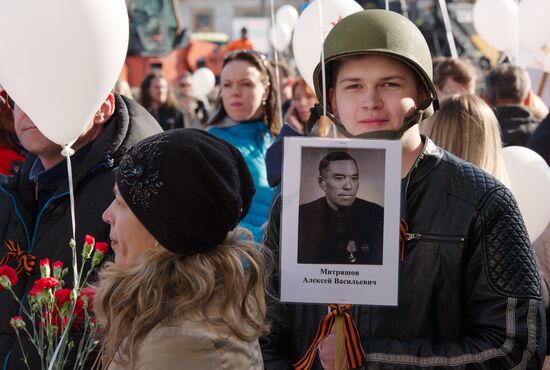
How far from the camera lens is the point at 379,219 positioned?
2170mm

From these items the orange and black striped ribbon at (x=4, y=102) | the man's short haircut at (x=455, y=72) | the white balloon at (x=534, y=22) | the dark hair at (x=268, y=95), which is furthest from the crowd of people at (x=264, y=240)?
the white balloon at (x=534, y=22)

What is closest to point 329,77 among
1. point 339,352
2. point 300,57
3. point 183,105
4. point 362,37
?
point 362,37

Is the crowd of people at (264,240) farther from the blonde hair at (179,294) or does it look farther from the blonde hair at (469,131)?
the blonde hair at (469,131)

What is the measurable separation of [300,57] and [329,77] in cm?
202

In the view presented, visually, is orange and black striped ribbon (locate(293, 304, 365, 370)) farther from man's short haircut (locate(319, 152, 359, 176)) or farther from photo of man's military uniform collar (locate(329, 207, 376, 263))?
man's short haircut (locate(319, 152, 359, 176))

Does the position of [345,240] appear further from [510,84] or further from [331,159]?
[510,84]

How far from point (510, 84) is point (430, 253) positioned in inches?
164

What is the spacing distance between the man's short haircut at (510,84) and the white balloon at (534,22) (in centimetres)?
82

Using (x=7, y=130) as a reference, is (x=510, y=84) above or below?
above

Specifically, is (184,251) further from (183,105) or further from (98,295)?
(183,105)

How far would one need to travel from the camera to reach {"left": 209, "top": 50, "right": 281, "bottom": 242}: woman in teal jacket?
17.5 feet

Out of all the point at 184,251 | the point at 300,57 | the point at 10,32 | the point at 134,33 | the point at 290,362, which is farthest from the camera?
the point at 134,33

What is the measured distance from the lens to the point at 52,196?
298cm

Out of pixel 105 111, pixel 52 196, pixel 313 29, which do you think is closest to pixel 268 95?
pixel 313 29
